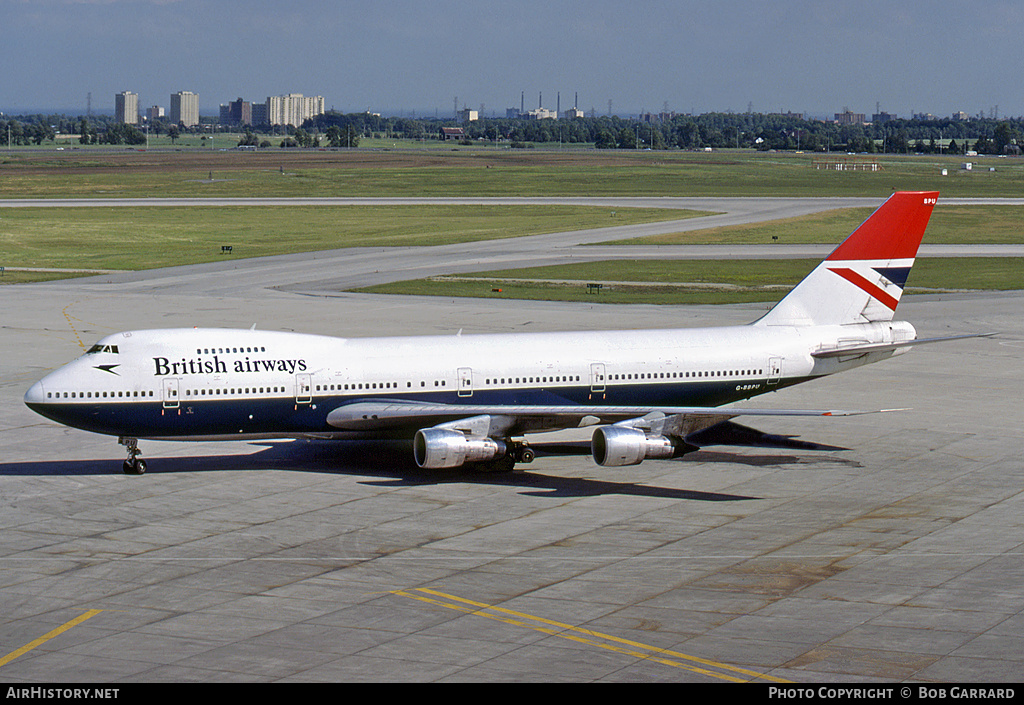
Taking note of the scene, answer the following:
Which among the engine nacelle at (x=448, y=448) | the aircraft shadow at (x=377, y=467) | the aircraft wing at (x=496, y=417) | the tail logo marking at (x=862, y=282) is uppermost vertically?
the tail logo marking at (x=862, y=282)

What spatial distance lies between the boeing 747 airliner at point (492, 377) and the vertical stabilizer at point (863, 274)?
0.17 ft

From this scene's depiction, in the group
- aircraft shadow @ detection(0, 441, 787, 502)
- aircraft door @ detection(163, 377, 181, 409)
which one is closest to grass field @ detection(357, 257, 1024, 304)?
aircraft shadow @ detection(0, 441, 787, 502)

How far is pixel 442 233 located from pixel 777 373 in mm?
88188

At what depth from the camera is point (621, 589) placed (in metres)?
30.5

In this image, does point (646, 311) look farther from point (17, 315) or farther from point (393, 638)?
point (393, 638)

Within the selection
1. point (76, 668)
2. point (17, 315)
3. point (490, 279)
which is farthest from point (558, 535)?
point (490, 279)

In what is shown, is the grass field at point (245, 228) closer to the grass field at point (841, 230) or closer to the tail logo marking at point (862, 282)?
the grass field at point (841, 230)

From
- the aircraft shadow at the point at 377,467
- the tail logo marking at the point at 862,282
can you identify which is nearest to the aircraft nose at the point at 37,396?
the aircraft shadow at the point at 377,467

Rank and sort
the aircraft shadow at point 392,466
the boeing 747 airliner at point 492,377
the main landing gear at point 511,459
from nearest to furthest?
the boeing 747 airliner at point 492,377, the aircraft shadow at point 392,466, the main landing gear at point 511,459

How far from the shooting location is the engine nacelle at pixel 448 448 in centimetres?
3956

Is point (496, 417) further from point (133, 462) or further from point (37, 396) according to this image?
point (37, 396)

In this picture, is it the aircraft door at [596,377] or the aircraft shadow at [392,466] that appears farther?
the aircraft door at [596,377]

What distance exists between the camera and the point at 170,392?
40562 millimetres

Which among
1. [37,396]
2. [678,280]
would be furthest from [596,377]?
[678,280]
